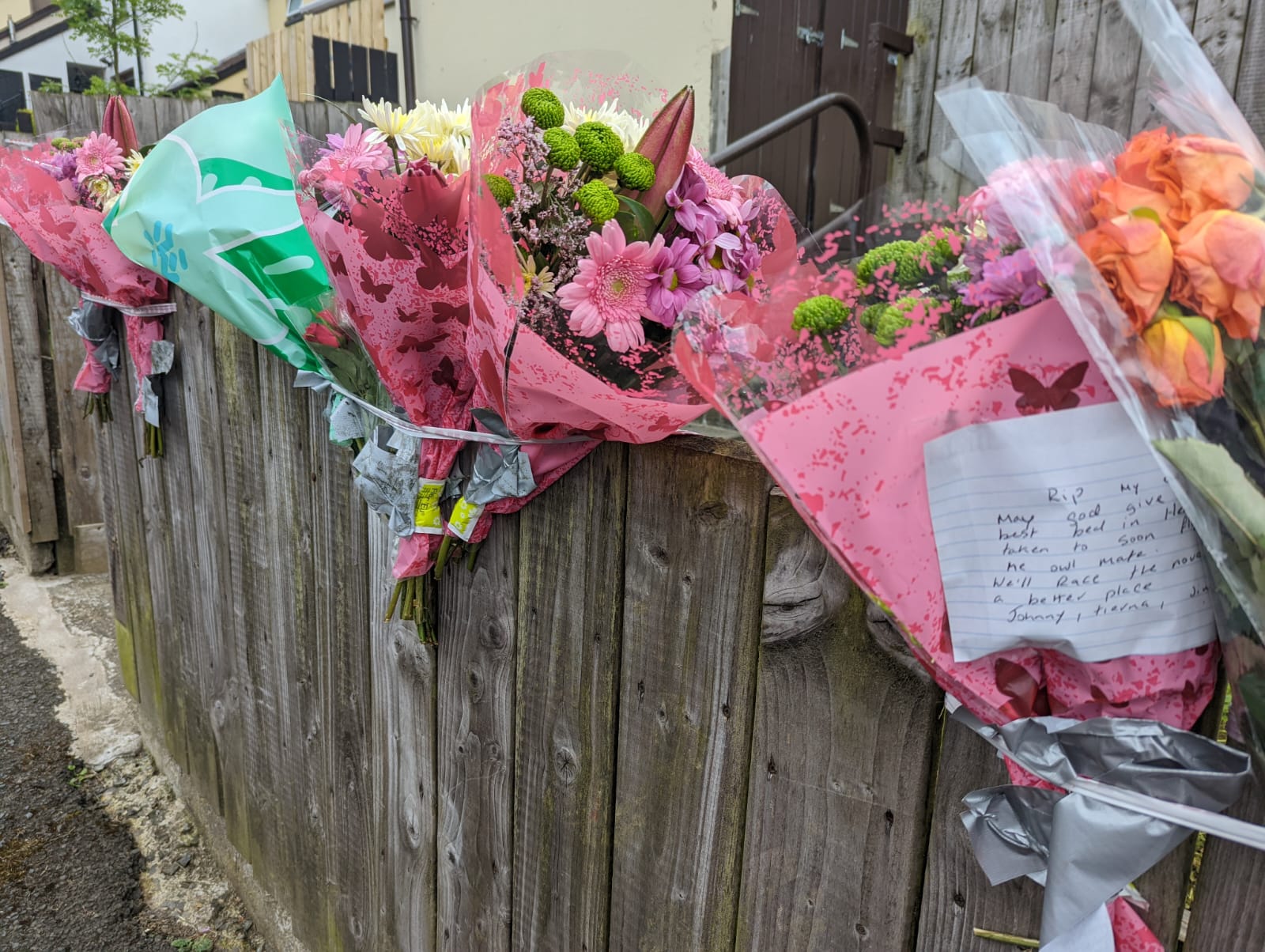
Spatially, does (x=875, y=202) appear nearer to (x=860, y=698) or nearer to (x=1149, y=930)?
(x=860, y=698)

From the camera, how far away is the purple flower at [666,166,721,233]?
105 centimetres

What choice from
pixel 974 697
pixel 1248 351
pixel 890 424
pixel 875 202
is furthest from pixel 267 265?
pixel 1248 351

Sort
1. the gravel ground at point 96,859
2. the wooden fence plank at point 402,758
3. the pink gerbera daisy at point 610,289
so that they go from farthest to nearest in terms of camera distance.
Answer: the gravel ground at point 96,859
the wooden fence plank at point 402,758
the pink gerbera daisy at point 610,289

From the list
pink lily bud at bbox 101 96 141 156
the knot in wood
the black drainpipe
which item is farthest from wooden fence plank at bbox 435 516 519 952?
the black drainpipe

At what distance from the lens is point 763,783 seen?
44.6 inches

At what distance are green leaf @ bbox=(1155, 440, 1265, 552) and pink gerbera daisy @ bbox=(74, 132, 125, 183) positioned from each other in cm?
252

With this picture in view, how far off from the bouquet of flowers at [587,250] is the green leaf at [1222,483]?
47 cm

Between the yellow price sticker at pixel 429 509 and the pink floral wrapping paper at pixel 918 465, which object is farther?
the yellow price sticker at pixel 429 509

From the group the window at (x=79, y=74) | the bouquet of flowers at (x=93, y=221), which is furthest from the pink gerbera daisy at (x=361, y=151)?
the window at (x=79, y=74)

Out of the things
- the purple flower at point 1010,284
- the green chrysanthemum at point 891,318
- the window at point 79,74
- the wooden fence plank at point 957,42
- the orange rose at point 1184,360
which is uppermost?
the window at point 79,74

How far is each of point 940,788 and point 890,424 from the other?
0.46 meters

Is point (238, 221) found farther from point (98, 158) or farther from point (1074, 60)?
point (1074, 60)

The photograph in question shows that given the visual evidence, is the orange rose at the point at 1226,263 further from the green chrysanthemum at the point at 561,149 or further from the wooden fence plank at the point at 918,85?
the wooden fence plank at the point at 918,85

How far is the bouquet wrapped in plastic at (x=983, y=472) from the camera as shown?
2.37 feet
